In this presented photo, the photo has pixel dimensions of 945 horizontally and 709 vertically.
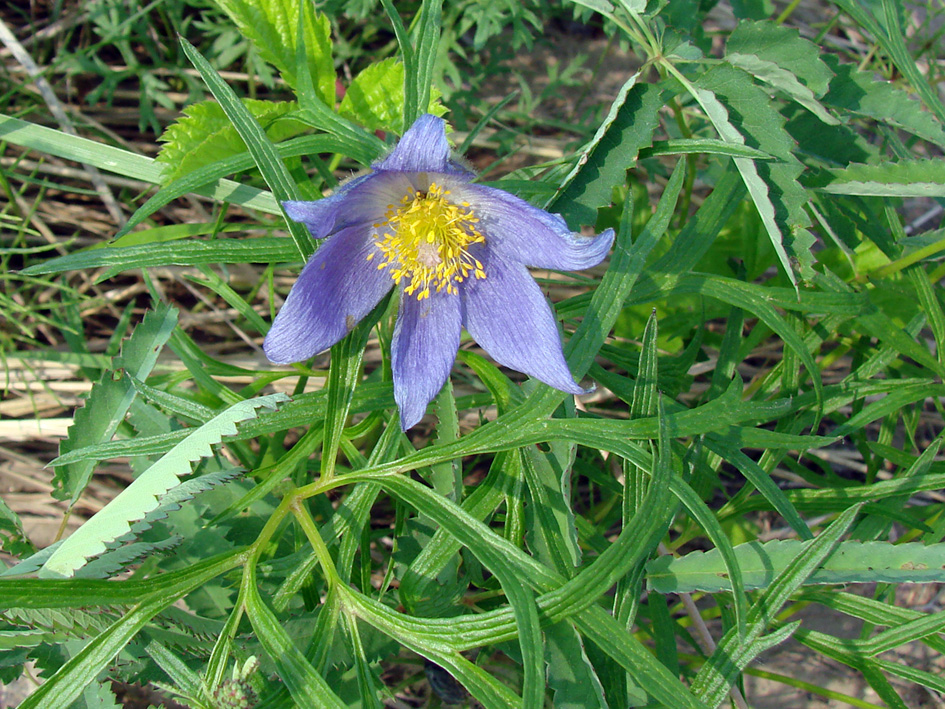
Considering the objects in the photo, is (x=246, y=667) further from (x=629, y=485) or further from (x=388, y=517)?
(x=388, y=517)

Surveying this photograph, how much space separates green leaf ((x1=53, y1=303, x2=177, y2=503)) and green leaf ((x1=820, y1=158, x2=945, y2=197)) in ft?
4.72

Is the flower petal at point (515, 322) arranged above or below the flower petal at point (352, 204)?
below

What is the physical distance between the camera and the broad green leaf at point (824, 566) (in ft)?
4.22

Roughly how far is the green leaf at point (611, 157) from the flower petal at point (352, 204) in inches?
12.0

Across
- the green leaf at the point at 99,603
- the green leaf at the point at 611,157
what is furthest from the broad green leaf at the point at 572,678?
the green leaf at the point at 611,157

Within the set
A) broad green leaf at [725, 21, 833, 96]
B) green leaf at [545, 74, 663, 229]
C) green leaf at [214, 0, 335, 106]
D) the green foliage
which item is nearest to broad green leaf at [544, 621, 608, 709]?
the green foliage

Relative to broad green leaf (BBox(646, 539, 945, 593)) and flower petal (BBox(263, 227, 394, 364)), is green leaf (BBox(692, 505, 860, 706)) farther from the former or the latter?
flower petal (BBox(263, 227, 394, 364))

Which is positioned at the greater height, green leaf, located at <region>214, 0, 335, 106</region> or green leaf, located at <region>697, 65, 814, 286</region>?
green leaf, located at <region>214, 0, 335, 106</region>

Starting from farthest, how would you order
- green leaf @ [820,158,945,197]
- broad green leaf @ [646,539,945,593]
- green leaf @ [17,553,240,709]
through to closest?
green leaf @ [820,158,945,197]
broad green leaf @ [646,539,945,593]
green leaf @ [17,553,240,709]

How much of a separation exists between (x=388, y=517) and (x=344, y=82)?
1419mm

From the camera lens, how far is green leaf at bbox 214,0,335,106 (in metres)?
1.66

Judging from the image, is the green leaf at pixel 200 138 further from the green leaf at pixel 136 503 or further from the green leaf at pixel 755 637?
the green leaf at pixel 755 637

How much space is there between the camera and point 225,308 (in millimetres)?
2402

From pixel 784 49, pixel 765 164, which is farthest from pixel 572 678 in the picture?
pixel 784 49
